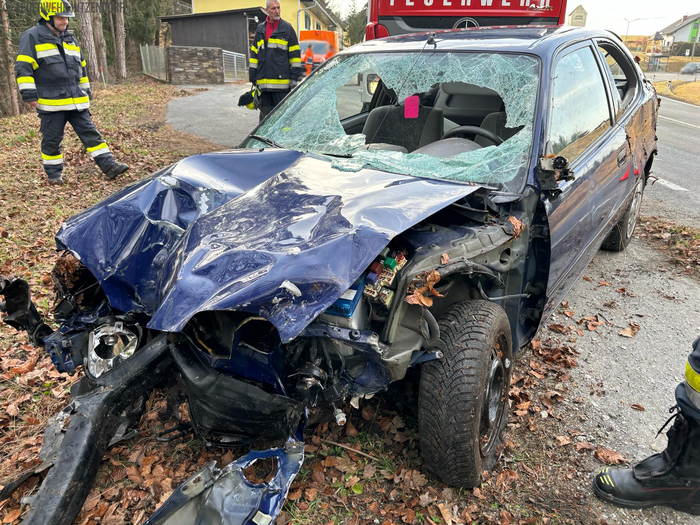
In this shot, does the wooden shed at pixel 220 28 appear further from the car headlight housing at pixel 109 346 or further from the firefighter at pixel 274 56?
the car headlight housing at pixel 109 346

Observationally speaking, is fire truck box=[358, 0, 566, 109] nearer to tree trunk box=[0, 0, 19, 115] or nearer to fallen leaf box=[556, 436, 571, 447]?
fallen leaf box=[556, 436, 571, 447]

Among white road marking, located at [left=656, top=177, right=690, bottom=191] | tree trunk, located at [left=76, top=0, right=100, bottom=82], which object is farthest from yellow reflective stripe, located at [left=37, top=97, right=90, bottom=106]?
tree trunk, located at [left=76, top=0, right=100, bottom=82]

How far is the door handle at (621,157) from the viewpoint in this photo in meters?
3.55

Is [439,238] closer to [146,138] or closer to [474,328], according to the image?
[474,328]

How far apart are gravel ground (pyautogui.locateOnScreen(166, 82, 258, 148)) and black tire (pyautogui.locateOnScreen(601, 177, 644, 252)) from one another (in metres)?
5.67

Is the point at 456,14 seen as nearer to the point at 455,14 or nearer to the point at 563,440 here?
the point at 455,14

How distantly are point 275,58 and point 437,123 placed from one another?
13.5ft

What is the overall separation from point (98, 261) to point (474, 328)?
5.42ft

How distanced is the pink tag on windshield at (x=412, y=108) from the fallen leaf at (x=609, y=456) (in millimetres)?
2368

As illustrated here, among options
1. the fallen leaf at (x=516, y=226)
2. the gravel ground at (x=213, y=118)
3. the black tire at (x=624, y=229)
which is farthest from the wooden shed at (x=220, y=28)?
the fallen leaf at (x=516, y=226)

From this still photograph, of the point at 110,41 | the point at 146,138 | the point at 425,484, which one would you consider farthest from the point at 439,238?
the point at 110,41

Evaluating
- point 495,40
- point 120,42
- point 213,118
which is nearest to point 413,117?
point 495,40

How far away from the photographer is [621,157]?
3602mm

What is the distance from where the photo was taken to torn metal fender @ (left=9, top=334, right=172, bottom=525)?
175 centimetres
